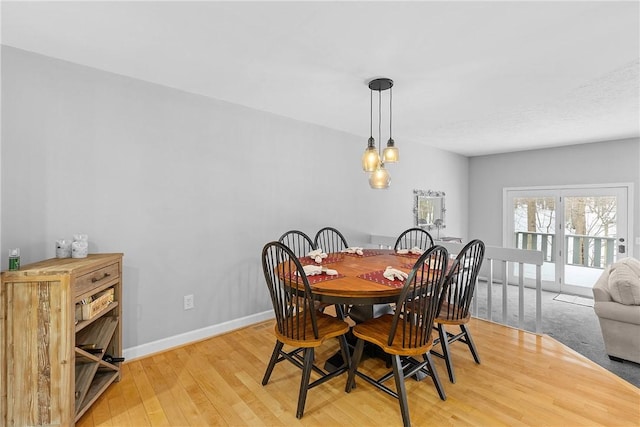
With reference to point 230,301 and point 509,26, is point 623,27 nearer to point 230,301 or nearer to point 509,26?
point 509,26

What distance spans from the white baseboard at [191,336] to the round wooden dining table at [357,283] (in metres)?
1.00

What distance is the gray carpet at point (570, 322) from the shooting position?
2.88 m

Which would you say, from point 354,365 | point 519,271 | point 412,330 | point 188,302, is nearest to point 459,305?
point 412,330

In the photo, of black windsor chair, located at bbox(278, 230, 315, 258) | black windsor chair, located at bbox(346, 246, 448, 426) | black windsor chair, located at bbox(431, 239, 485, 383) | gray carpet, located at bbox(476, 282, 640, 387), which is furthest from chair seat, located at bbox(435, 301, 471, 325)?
gray carpet, located at bbox(476, 282, 640, 387)

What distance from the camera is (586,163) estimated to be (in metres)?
4.99

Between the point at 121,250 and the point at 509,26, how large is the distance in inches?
120

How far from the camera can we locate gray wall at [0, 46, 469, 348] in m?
2.10

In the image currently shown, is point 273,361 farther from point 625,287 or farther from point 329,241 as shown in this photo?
point 625,287

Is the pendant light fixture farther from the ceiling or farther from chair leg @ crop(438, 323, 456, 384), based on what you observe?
chair leg @ crop(438, 323, 456, 384)

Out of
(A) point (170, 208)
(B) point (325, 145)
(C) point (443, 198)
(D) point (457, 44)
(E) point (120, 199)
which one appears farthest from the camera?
(C) point (443, 198)

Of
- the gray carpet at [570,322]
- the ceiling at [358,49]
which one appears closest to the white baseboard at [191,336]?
the ceiling at [358,49]

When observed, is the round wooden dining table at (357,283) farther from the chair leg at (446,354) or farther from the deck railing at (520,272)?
the deck railing at (520,272)

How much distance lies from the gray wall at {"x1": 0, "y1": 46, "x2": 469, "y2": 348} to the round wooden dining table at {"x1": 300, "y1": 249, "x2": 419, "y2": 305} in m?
0.94

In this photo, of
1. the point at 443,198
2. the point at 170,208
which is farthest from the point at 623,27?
the point at 443,198
